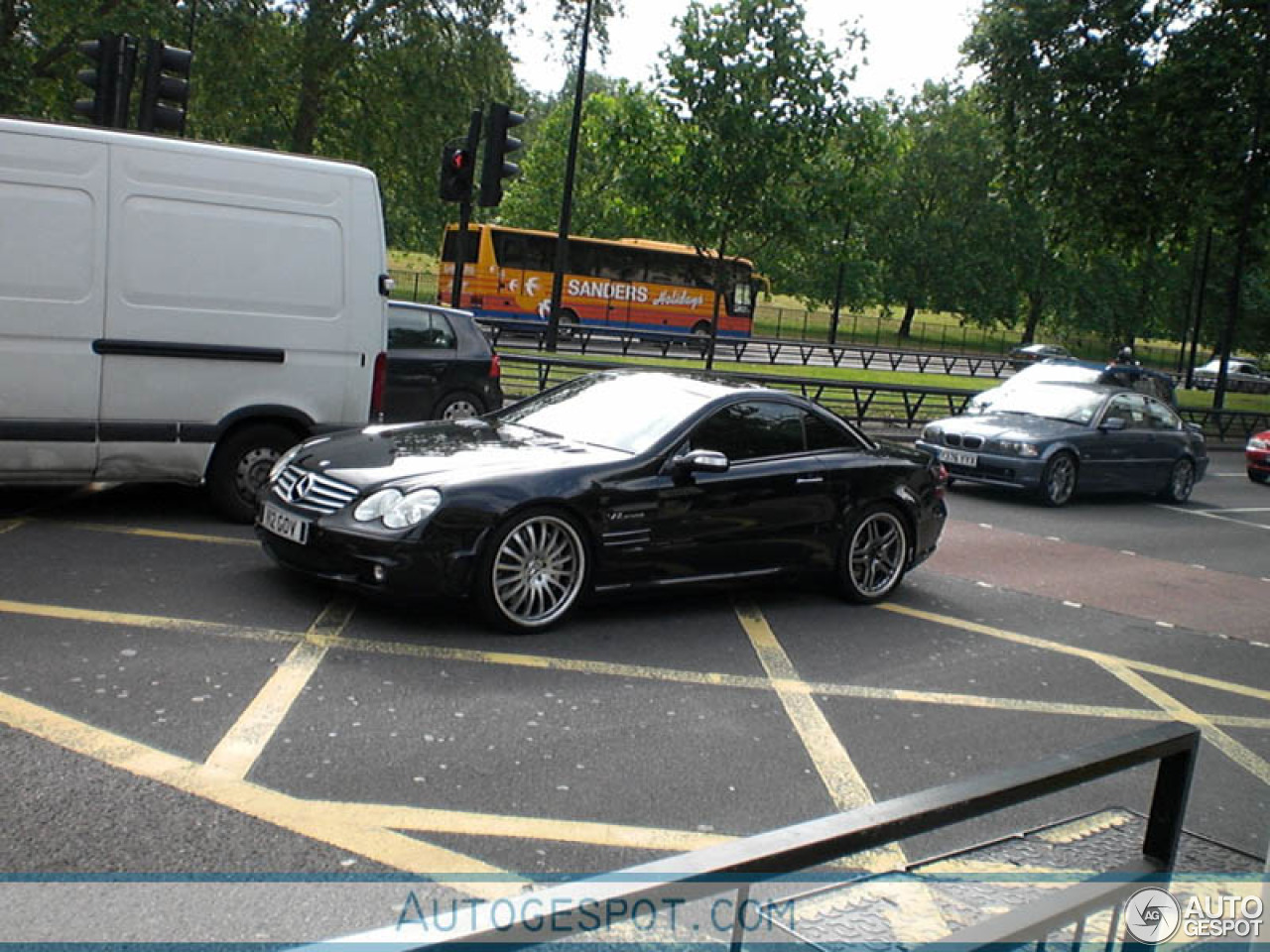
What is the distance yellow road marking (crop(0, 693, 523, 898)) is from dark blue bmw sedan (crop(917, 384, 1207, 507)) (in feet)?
39.0

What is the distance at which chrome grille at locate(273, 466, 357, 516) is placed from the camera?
692cm

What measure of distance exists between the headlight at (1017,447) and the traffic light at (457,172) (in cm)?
662

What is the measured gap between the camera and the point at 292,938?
11.5 feet

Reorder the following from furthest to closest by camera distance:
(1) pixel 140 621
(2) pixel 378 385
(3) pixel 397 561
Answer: (2) pixel 378 385 → (3) pixel 397 561 → (1) pixel 140 621

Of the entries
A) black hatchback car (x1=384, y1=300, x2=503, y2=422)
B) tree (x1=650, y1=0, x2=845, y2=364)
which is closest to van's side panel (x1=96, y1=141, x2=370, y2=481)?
black hatchback car (x1=384, y1=300, x2=503, y2=422)

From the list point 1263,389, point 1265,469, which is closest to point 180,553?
point 1265,469

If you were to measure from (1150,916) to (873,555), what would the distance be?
20.0 feet

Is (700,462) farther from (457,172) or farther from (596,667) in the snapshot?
(457,172)

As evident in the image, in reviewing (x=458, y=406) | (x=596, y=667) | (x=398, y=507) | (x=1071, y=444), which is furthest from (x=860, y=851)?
(x=1071, y=444)

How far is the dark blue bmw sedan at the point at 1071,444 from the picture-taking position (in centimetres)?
1510

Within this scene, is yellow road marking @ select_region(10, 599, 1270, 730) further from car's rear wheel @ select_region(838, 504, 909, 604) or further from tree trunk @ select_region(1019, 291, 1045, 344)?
tree trunk @ select_region(1019, 291, 1045, 344)

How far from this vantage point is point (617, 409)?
26.8 feet

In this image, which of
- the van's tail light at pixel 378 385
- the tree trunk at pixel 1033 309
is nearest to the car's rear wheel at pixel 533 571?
the van's tail light at pixel 378 385

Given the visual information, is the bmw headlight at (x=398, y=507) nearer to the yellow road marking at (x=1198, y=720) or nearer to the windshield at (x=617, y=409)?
the windshield at (x=617, y=409)
